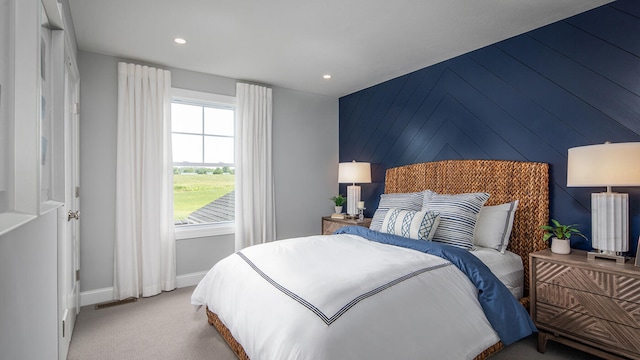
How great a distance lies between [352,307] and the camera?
5.25 feet

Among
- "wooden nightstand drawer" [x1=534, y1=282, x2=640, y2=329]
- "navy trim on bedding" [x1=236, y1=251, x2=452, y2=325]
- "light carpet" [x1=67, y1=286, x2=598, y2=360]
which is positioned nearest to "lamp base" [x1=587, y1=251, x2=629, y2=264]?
"wooden nightstand drawer" [x1=534, y1=282, x2=640, y2=329]

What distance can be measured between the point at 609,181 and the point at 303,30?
2.54 metres

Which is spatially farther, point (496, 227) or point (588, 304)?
point (496, 227)

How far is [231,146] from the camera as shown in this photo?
4262mm

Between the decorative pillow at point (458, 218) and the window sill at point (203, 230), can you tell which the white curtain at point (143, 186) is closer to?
the window sill at point (203, 230)

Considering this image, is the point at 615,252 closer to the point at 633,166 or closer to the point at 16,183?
the point at 633,166

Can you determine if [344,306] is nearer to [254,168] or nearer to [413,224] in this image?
[413,224]

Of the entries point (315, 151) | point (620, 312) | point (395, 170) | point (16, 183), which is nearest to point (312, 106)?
point (315, 151)

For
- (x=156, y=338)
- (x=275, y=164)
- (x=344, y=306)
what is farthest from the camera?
(x=275, y=164)

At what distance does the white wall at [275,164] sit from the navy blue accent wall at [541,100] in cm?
126

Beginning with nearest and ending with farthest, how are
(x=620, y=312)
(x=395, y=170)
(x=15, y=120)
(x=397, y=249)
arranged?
(x=15, y=120)
(x=620, y=312)
(x=397, y=249)
(x=395, y=170)

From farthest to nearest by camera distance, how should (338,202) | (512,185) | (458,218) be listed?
1. (338,202)
2. (512,185)
3. (458,218)

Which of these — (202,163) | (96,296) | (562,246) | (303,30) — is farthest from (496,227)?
(96,296)

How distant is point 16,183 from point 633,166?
3010mm
